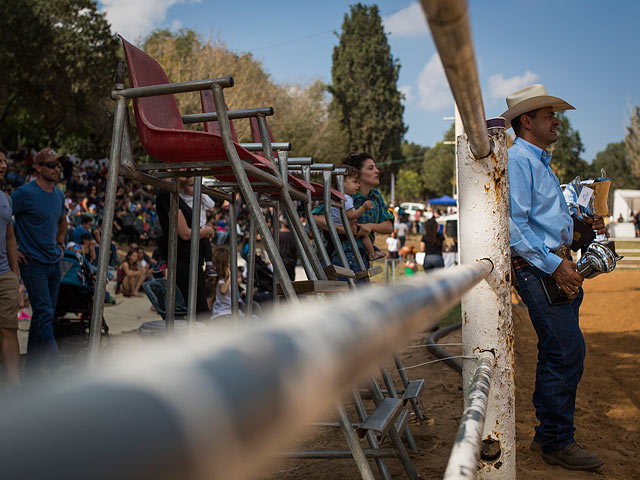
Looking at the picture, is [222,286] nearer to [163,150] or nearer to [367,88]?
[163,150]

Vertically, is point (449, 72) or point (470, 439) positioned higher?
point (449, 72)

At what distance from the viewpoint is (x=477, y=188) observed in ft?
6.94

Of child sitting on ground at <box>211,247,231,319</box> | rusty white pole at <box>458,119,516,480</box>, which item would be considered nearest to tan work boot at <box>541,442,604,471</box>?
rusty white pole at <box>458,119,516,480</box>

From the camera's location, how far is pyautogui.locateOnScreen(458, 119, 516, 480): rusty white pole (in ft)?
6.81

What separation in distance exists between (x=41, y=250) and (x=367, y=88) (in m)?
46.1

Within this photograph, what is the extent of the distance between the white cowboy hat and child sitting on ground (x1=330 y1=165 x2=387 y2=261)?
1333mm

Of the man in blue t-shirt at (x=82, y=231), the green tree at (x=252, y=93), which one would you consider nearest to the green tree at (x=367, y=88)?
the green tree at (x=252, y=93)

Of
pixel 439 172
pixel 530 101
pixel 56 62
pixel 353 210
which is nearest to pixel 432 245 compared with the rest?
pixel 353 210

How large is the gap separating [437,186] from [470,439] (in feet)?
253

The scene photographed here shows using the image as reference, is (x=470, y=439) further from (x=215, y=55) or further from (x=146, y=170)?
(x=215, y=55)

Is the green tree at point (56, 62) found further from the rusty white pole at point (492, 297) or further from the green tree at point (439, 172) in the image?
the green tree at point (439, 172)

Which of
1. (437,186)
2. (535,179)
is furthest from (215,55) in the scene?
(437,186)

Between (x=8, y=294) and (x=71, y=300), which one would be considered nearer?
(x=8, y=294)

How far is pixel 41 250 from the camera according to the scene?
502cm
